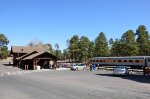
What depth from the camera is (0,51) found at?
460 ft

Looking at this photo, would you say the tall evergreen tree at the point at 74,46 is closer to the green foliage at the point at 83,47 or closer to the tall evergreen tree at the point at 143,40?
the green foliage at the point at 83,47

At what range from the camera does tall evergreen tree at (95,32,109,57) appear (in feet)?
347

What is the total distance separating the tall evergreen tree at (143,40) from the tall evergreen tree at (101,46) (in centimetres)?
1171

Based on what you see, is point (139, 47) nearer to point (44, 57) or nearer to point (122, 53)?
point (122, 53)

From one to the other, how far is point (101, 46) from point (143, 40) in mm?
14905

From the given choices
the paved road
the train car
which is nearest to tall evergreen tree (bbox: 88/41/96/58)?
the train car

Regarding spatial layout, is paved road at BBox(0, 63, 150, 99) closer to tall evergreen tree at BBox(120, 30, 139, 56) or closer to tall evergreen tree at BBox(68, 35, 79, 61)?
tall evergreen tree at BBox(120, 30, 139, 56)

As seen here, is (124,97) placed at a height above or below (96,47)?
below

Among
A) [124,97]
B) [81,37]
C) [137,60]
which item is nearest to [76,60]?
[81,37]

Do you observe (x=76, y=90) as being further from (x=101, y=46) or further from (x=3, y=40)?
(x=3, y=40)

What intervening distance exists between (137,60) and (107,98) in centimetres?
4721

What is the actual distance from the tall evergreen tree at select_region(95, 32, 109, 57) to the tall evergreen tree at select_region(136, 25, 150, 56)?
1171cm

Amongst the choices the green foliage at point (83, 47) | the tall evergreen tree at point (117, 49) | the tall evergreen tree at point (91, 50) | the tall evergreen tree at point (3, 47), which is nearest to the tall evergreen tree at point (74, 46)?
the green foliage at point (83, 47)

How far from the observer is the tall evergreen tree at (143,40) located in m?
98.1
